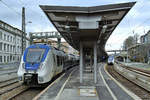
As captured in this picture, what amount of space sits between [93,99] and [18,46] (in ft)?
161

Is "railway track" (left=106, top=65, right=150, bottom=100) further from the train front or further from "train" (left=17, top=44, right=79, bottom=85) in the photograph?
the train front

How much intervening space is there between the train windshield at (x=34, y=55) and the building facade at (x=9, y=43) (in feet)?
112

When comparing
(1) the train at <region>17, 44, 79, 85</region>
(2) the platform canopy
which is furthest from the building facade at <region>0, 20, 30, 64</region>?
(2) the platform canopy

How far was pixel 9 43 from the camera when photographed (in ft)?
153

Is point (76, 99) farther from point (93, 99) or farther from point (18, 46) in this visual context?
point (18, 46)

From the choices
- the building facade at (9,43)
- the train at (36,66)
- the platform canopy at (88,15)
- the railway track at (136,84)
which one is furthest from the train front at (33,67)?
the building facade at (9,43)

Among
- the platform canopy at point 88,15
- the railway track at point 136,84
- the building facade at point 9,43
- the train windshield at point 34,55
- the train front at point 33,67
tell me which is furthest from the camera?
the building facade at point 9,43

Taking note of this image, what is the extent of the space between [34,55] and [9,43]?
3912 cm

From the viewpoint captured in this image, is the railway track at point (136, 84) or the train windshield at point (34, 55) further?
Answer: the train windshield at point (34, 55)

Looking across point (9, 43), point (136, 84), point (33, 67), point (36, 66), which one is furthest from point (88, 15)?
point (9, 43)

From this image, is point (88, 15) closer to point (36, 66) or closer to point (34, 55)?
point (34, 55)

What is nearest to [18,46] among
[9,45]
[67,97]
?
[9,45]

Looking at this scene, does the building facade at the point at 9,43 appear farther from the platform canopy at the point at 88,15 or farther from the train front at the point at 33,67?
the platform canopy at the point at 88,15

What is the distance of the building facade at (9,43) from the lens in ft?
139
